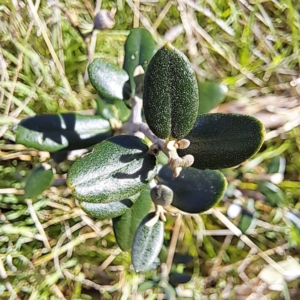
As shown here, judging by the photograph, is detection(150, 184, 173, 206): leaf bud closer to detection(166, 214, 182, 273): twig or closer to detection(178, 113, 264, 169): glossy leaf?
detection(178, 113, 264, 169): glossy leaf

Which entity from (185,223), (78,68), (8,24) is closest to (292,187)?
(185,223)

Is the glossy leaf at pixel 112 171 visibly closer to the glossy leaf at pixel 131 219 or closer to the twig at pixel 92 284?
the glossy leaf at pixel 131 219

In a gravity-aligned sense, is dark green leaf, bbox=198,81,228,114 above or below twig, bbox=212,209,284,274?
above

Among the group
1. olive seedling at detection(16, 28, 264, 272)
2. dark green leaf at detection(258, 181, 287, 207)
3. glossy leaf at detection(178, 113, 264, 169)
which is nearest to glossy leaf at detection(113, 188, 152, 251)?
olive seedling at detection(16, 28, 264, 272)

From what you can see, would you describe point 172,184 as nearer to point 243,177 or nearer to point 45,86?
point 243,177

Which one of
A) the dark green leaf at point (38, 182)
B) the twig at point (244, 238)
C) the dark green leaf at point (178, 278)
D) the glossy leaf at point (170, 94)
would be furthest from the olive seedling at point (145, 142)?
the twig at point (244, 238)
